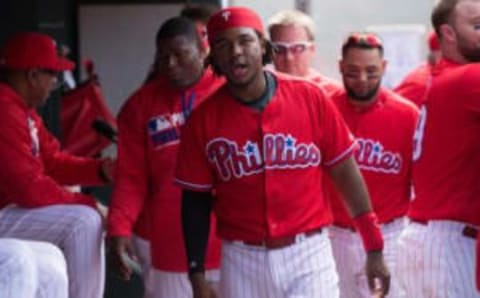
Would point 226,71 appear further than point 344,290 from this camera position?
No

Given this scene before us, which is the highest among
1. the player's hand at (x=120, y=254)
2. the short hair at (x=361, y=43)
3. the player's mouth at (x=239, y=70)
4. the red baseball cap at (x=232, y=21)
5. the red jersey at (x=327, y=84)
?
the red baseball cap at (x=232, y=21)

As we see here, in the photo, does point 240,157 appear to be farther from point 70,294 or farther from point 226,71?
point 70,294

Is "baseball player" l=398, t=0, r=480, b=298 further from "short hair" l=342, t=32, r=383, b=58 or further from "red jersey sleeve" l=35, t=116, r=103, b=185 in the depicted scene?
"red jersey sleeve" l=35, t=116, r=103, b=185

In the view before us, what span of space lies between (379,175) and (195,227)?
1.63m

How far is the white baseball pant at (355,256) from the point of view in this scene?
681 centimetres

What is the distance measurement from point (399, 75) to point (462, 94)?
16.5 ft

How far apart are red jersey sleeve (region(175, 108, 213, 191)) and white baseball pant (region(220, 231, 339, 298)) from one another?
0.96ft

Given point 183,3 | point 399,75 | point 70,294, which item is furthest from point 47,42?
point 399,75

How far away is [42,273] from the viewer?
5.37 meters

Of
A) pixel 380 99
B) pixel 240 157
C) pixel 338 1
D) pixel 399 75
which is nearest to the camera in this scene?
pixel 240 157

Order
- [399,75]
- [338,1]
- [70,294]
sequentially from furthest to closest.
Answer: [399,75] → [338,1] → [70,294]

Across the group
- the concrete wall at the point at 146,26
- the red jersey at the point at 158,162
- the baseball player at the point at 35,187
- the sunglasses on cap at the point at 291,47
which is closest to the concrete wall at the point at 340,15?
the concrete wall at the point at 146,26

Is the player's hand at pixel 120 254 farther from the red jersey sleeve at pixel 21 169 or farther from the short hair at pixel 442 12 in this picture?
the short hair at pixel 442 12

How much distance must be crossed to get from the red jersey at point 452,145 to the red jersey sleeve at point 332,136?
0.42 metres
